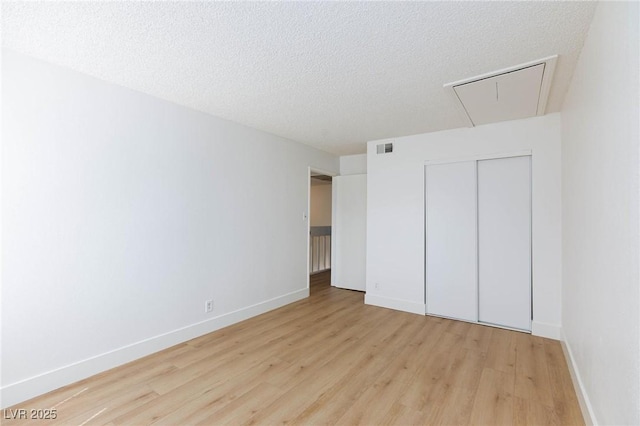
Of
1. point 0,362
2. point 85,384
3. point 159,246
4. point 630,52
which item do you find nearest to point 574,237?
point 630,52

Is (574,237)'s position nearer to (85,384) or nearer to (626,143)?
(626,143)

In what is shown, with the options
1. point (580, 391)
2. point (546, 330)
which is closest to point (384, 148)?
point (546, 330)

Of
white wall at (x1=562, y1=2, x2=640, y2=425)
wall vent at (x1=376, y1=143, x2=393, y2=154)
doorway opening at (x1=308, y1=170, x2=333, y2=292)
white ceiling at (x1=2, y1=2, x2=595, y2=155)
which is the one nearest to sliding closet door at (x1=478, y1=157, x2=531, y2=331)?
white ceiling at (x1=2, y1=2, x2=595, y2=155)

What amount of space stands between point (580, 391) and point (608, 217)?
136 cm

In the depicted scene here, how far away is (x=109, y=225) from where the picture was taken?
7.97 ft

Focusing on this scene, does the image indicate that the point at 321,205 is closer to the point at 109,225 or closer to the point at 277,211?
the point at 277,211

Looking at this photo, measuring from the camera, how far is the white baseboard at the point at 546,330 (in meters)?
3.02

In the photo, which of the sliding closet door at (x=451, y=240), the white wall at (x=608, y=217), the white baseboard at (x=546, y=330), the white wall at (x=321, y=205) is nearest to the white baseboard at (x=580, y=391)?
the white wall at (x=608, y=217)

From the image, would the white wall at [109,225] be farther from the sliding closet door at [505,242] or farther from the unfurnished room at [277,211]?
the sliding closet door at [505,242]

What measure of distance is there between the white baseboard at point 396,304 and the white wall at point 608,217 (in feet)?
5.72

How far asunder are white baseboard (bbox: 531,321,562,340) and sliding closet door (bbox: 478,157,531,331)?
0.23 feet

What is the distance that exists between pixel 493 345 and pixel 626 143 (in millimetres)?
2412

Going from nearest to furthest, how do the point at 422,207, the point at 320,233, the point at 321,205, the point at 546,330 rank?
the point at 546,330
the point at 422,207
the point at 320,233
the point at 321,205

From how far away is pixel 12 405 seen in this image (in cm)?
193
